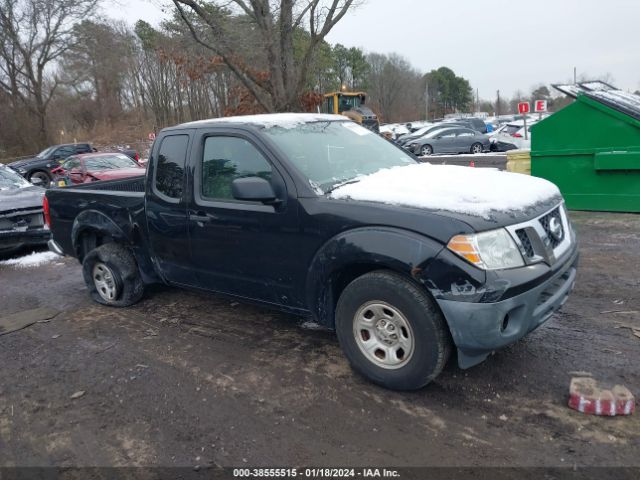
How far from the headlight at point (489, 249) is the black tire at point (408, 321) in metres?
0.38

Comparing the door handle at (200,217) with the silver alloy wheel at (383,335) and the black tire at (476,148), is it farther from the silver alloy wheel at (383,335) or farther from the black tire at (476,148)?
the black tire at (476,148)

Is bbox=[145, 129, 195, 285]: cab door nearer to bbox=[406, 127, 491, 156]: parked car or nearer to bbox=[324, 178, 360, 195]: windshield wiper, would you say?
bbox=[324, 178, 360, 195]: windshield wiper

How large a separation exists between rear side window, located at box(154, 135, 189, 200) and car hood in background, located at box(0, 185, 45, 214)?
4.63 meters

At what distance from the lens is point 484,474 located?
8.57 feet

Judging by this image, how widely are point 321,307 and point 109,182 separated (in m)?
3.83

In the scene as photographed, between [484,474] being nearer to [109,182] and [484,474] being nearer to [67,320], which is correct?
[67,320]

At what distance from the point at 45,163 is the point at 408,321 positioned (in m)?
23.8

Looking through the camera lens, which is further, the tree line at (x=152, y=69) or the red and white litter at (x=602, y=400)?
the tree line at (x=152, y=69)

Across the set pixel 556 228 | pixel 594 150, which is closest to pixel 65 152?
pixel 594 150

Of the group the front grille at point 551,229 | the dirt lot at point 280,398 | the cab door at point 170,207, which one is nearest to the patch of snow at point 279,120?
the cab door at point 170,207

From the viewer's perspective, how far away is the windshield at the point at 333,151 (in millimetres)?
3816

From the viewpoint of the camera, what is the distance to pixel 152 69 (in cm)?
4772

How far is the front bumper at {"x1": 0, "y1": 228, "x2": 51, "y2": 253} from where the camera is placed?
7898 mm

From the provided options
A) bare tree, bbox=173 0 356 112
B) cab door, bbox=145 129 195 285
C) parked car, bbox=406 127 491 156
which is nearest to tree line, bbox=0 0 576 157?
bare tree, bbox=173 0 356 112
